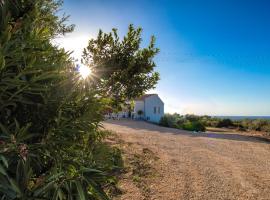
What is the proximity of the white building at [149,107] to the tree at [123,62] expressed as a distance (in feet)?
103

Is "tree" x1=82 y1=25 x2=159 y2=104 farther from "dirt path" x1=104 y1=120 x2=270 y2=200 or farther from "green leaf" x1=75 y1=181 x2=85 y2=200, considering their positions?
"green leaf" x1=75 y1=181 x2=85 y2=200

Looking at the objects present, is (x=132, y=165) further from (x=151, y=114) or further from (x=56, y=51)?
(x=151, y=114)

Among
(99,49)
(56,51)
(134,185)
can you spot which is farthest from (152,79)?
(56,51)

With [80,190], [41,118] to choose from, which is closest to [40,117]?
[41,118]

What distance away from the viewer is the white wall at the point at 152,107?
42222mm

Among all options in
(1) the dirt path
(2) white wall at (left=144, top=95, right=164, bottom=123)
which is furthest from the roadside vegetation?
(1) the dirt path

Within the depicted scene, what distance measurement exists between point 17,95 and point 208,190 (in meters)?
5.51

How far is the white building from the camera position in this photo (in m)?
41.8

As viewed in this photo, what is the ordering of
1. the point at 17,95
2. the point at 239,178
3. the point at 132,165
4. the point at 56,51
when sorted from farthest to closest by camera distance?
the point at 132,165 < the point at 239,178 < the point at 56,51 < the point at 17,95

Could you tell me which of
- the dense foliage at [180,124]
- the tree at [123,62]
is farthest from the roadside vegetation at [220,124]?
the tree at [123,62]

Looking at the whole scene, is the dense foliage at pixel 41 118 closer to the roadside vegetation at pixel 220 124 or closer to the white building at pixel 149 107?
the roadside vegetation at pixel 220 124

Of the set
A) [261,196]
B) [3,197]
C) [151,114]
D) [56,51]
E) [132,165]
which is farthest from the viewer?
[151,114]

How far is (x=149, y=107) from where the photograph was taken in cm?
4278

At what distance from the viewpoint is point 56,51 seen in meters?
3.47
